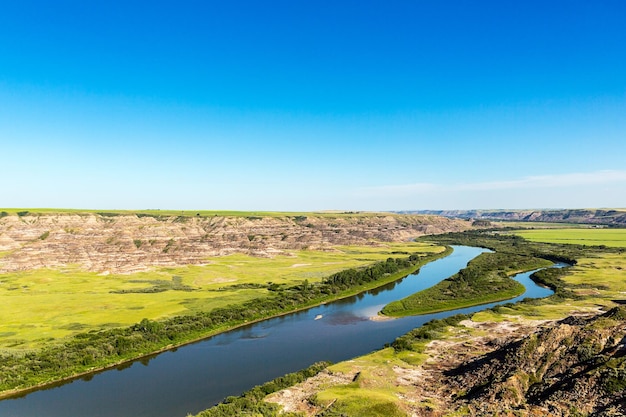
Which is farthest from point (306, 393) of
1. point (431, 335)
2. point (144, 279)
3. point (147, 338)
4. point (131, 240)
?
point (131, 240)

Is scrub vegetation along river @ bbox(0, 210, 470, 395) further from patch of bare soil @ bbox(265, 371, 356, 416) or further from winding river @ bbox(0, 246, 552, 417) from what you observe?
patch of bare soil @ bbox(265, 371, 356, 416)

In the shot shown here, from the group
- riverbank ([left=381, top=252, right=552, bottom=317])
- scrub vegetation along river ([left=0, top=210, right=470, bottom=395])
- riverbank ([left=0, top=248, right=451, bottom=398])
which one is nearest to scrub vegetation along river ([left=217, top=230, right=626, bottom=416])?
riverbank ([left=381, top=252, right=552, bottom=317])

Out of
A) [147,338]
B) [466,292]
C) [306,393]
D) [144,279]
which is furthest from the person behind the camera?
[144,279]

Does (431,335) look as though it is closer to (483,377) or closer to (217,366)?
(483,377)

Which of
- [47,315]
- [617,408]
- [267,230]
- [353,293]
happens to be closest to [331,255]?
[267,230]

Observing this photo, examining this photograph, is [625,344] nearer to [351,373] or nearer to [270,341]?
[351,373]

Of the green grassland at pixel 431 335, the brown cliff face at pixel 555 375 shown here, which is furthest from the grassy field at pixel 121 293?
the brown cliff face at pixel 555 375
